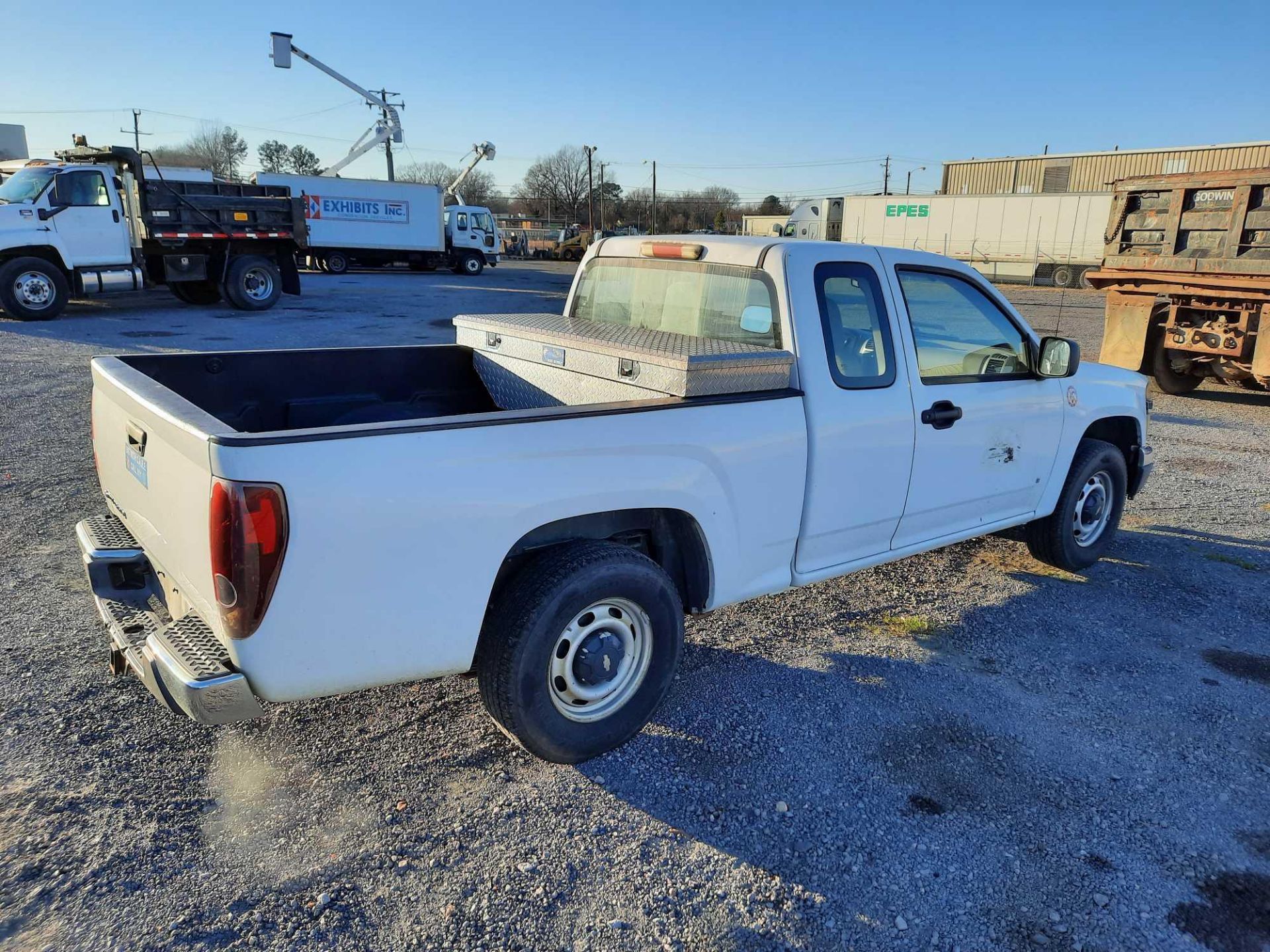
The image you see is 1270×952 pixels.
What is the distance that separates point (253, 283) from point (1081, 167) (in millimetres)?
49551

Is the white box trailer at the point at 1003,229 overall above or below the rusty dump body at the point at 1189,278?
above

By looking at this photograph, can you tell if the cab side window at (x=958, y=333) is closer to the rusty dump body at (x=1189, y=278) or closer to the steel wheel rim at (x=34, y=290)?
the rusty dump body at (x=1189, y=278)

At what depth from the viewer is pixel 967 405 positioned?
429 centimetres

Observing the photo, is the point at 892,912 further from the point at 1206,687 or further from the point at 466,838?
the point at 1206,687

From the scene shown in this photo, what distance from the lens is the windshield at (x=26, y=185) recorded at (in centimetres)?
1473

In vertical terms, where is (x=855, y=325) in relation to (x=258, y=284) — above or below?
above

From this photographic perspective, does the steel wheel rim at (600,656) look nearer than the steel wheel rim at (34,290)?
Yes

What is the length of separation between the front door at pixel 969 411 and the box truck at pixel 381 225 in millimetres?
30333

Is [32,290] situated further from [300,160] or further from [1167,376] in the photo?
[300,160]

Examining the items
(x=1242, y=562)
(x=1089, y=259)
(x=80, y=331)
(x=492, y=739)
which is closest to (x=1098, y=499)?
(x=1242, y=562)

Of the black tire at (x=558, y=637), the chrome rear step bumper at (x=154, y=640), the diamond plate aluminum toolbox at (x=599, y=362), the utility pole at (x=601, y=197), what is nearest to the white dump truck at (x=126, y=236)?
the diamond plate aluminum toolbox at (x=599, y=362)

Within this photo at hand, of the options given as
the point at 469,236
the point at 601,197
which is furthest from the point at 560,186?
the point at 469,236

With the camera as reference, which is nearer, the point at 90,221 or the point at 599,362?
the point at 599,362

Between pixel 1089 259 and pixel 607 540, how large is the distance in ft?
129
